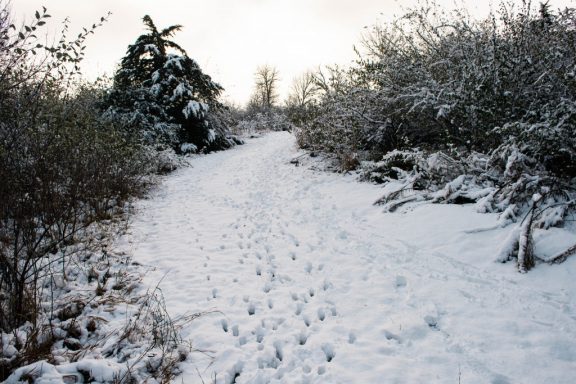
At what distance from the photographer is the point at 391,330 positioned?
3182 millimetres

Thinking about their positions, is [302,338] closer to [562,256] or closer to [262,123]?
[562,256]

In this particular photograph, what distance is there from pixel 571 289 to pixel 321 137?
30.4 feet

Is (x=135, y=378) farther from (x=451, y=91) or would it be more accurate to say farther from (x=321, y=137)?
(x=321, y=137)

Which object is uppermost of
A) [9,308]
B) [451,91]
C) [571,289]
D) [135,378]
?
[451,91]

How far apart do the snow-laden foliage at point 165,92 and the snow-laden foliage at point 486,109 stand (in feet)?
27.8

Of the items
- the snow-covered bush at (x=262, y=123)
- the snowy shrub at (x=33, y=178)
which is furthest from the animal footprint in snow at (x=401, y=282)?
the snow-covered bush at (x=262, y=123)

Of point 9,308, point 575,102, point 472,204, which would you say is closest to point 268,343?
point 9,308

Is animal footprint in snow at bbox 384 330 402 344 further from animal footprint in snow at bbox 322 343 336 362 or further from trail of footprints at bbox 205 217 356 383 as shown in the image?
A: animal footprint in snow at bbox 322 343 336 362

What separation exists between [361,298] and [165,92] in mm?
A: 14646

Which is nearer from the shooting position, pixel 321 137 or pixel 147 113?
pixel 321 137

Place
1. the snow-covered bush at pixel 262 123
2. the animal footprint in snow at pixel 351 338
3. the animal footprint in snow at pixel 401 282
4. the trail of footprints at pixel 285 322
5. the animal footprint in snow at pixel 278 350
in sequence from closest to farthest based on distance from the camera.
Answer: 1. the trail of footprints at pixel 285 322
2. the animal footprint in snow at pixel 278 350
3. the animal footprint in snow at pixel 351 338
4. the animal footprint in snow at pixel 401 282
5. the snow-covered bush at pixel 262 123

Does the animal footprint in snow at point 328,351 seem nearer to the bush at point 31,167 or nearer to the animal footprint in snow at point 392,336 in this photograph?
the animal footprint in snow at point 392,336

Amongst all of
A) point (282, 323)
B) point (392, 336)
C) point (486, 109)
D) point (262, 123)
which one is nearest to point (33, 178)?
point (282, 323)

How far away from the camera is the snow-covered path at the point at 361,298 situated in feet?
8.96
